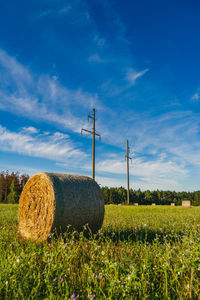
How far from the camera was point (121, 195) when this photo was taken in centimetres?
8888

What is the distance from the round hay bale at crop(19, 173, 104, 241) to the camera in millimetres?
6426

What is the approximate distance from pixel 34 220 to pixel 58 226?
105 centimetres

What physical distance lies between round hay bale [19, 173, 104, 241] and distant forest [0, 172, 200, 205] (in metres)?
41.5

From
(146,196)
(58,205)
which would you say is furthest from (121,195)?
(58,205)

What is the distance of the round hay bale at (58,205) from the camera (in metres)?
6.43

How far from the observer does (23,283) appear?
10.5ft

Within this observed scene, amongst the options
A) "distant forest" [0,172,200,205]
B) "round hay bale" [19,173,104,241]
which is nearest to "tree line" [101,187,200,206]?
"distant forest" [0,172,200,205]

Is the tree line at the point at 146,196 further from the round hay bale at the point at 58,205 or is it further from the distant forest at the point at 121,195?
the round hay bale at the point at 58,205

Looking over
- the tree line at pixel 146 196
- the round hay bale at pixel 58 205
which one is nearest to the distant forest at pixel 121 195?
the tree line at pixel 146 196

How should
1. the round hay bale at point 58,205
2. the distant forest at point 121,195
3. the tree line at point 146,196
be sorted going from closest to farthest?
1. the round hay bale at point 58,205
2. the distant forest at point 121,195
3. the tree line at point 146,196

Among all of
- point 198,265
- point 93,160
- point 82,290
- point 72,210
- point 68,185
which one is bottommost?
point 82,290

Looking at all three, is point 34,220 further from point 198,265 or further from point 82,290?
point 198,265

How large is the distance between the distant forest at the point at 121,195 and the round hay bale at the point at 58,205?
41.5 m

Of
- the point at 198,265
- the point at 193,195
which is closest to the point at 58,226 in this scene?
the point at 198,265
